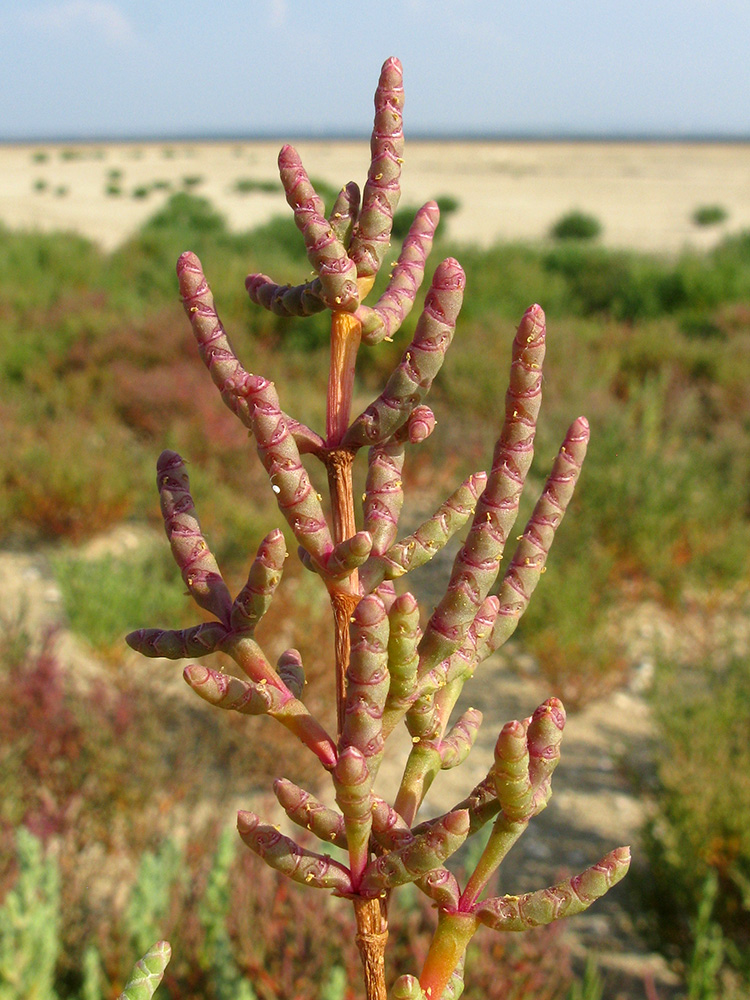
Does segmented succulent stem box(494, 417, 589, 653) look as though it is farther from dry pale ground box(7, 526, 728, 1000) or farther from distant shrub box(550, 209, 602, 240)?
distant shrub box(550, 209, 602, 240)

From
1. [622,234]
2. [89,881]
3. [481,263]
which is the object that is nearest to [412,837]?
[89,881]

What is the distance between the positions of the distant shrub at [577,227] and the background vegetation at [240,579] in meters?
13.0

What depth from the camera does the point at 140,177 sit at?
2030 inches

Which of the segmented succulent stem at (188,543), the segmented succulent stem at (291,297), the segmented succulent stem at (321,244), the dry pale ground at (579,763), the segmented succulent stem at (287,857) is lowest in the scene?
the dry pale ground at (579,763)

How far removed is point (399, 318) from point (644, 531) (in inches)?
190

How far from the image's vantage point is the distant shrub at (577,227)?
957 inches

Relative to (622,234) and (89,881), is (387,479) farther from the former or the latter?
(622,234)

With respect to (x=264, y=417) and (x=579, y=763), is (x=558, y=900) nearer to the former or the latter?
(x=264, y=417)

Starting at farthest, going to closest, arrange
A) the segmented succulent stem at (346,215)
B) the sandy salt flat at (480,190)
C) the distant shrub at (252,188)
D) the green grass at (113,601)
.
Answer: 1. the distant shrub at (252,188)
2. the sandy salt flat at (480,190)
3. the green grass at (113,601)
4. the segmented succulent stem at (346,215)

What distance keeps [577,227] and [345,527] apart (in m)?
25.4

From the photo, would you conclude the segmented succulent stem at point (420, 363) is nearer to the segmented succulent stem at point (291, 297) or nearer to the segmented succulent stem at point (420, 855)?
the segmented succulent stem at point (291, 297)

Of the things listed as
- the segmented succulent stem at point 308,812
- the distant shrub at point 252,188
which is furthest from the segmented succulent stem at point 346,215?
the distant shrub at point 252,188

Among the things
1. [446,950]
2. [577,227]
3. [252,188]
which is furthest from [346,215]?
[252,188]

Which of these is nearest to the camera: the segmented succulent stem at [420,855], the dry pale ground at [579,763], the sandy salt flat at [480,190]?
the segmented succulent stem at [420,855]
